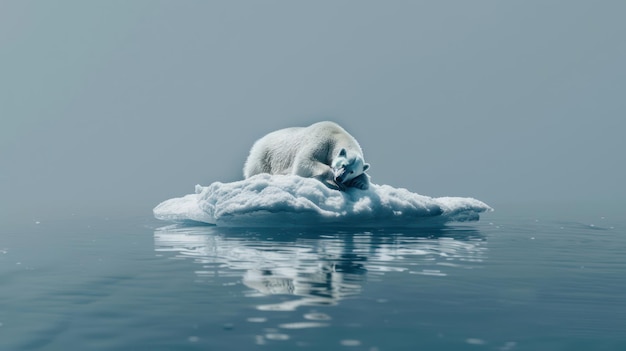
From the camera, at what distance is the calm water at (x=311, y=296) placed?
4980 mm

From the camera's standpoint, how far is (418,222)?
659 inches

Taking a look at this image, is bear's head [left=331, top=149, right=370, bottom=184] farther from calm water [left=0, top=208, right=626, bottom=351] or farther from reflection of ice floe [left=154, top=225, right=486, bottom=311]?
calm water [left=0, top=208, right=626, bottom=351]

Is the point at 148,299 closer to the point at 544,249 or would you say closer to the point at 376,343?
the point at 376,343

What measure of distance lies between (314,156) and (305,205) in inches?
99.1

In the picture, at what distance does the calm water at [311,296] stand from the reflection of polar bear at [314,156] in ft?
10.7

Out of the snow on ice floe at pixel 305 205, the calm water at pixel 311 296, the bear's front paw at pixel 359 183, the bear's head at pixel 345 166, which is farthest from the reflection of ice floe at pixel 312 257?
the bear's front paw at pixel 359 183

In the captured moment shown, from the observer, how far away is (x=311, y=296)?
6.47 metres

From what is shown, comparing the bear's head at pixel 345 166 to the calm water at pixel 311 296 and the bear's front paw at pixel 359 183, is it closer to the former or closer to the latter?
the bear's front paw at pixel 359 183

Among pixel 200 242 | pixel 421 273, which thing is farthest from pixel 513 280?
pixel 200 242

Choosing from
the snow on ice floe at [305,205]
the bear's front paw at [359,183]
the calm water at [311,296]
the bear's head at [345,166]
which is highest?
the bear's head at [345,166]

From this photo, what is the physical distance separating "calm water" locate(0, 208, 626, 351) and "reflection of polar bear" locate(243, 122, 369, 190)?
327 centimetres

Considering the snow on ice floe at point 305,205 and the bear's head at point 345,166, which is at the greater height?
the bear's head at point 345,166

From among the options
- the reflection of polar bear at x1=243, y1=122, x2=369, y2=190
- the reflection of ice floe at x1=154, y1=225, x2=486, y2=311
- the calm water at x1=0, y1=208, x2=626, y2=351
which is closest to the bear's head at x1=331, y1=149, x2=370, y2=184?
the reflection of polar bear at x1=243, y1=122, x2=369, y2=190

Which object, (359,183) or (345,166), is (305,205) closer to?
(345,166)
